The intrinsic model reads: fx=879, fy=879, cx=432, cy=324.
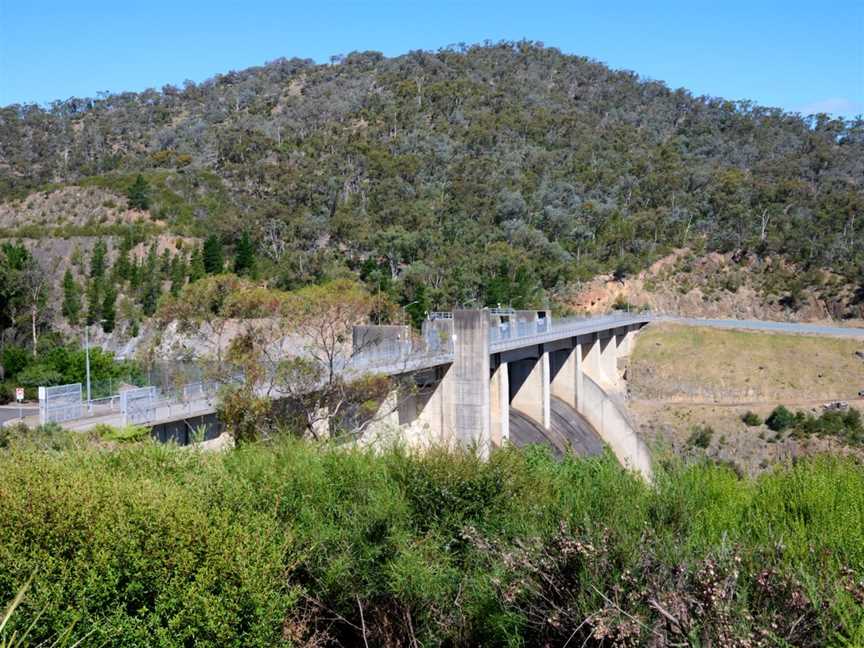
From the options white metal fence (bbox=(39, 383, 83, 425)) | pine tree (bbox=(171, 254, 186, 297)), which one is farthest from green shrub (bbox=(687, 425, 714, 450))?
white metal fence (bbox=(39, 383, 83, 425))

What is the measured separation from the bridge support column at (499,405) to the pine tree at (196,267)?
99.3ft

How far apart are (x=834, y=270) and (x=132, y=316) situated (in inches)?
2182

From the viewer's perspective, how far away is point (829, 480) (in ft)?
35.8

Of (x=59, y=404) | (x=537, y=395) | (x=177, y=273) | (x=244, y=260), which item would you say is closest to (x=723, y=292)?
(x=244, y=260)

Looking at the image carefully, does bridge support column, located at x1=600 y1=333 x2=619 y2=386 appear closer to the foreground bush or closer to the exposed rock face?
the exposed rock face

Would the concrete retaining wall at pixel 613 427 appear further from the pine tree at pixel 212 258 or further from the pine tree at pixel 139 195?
the pine tree at pixel 139 195

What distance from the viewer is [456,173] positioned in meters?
93.1

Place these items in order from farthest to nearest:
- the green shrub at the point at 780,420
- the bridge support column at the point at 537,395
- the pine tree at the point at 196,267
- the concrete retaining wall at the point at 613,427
Result: the pine tree at the point at 196,267 < the green shrub at the point at 780,420 < the concrete retaining wall at the point at 613,427 < the bridge support column at the point at 537,395

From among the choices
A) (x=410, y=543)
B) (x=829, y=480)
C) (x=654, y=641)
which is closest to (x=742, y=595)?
(x=654, y=641)

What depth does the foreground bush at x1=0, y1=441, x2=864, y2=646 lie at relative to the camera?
8242 mm

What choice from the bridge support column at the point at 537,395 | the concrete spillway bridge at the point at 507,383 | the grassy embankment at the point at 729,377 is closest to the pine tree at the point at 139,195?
the concrete spillway bridge at the point at 507,383

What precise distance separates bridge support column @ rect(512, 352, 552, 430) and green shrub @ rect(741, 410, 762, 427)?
18.2m

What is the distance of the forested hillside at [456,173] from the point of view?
237 ft

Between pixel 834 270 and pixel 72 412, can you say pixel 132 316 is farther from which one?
pixel 834 270
